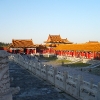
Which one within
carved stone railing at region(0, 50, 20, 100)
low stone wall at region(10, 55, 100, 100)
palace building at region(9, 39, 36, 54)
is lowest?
low stone wall at region(10, 55, 100, 100)

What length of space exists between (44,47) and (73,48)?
16023 millimetres

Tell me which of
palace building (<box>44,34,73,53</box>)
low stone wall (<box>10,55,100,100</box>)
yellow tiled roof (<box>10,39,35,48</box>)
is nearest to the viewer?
low stone wall (<box>10,55,100,100</box>)

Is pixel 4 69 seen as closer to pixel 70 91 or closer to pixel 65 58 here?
pixel 70 91

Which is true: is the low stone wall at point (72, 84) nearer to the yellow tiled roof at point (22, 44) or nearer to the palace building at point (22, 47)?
the palace building at point (22, 47)

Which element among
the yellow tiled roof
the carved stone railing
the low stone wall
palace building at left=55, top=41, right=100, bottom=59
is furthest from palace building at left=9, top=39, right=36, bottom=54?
the carved stone railing

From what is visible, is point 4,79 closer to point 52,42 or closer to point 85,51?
point 85,51

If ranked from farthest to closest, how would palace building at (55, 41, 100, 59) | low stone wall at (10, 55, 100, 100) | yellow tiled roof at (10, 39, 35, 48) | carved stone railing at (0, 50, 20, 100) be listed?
1. yellow tiled roof at (10, 39, 35, 48)
2. palace building at (55, 41, 100, 59)
3. low stone wall at (10, 55, 100, 100)
4. carved stone railing at (0, 50, 20, 100)

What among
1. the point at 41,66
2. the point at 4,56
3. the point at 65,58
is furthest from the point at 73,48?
the point at 4,56

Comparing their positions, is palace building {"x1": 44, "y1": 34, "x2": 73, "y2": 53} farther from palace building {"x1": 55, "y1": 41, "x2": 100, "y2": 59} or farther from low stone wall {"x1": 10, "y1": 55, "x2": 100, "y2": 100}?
low stone wall {"x1": 10, "y1": 55, "x2": 100, "y2": 100}

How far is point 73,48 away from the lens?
4681 cm

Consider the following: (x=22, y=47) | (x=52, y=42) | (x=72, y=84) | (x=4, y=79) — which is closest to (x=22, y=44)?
(x=22, y=47)

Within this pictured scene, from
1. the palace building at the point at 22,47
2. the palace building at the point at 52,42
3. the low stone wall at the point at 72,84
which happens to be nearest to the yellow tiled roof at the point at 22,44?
the palace building at the point at 22,47

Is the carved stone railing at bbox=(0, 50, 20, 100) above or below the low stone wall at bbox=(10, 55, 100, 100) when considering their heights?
above

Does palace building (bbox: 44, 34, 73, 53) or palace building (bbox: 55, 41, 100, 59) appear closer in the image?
palace building (bbox: 55, 41, 100, 59)
